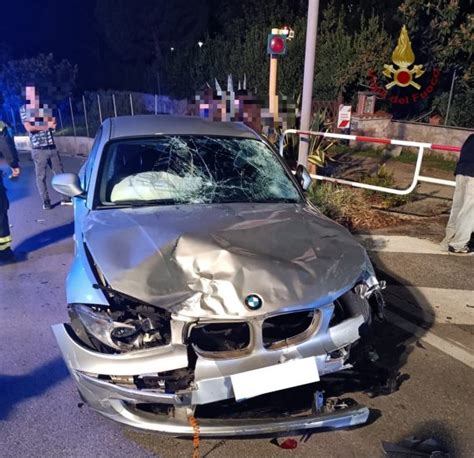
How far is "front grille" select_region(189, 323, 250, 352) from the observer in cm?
259

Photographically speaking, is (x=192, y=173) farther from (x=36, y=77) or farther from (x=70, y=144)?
(x=36, y=77)

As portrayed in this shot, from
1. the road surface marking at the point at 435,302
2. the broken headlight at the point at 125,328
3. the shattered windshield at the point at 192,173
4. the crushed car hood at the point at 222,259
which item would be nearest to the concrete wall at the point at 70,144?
the shattered windshield at the point at 192,173

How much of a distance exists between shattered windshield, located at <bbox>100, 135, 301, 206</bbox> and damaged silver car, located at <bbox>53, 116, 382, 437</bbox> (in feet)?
1.72

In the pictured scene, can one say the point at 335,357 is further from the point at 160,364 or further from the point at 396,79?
the point at 396,79

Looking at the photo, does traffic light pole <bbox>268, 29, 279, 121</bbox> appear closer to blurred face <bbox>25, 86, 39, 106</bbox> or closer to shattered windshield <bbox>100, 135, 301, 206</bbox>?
shattered windshield <bbox>100, 135, 301, 206</bbox>

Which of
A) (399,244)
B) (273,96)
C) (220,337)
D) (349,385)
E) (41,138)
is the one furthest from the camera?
(41,138)

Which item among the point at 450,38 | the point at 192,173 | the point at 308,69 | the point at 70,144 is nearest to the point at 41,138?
the point at 308,69

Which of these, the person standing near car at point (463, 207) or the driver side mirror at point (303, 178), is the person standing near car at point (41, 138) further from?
the person standing near car at point (463, 207)

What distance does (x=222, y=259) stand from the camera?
2.80 metres

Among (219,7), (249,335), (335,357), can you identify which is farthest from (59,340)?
(219,7)

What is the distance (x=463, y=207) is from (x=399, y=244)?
2.91ft

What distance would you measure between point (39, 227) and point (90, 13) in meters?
23.5

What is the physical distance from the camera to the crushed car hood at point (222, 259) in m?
2.59

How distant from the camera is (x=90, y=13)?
26.9 metres
